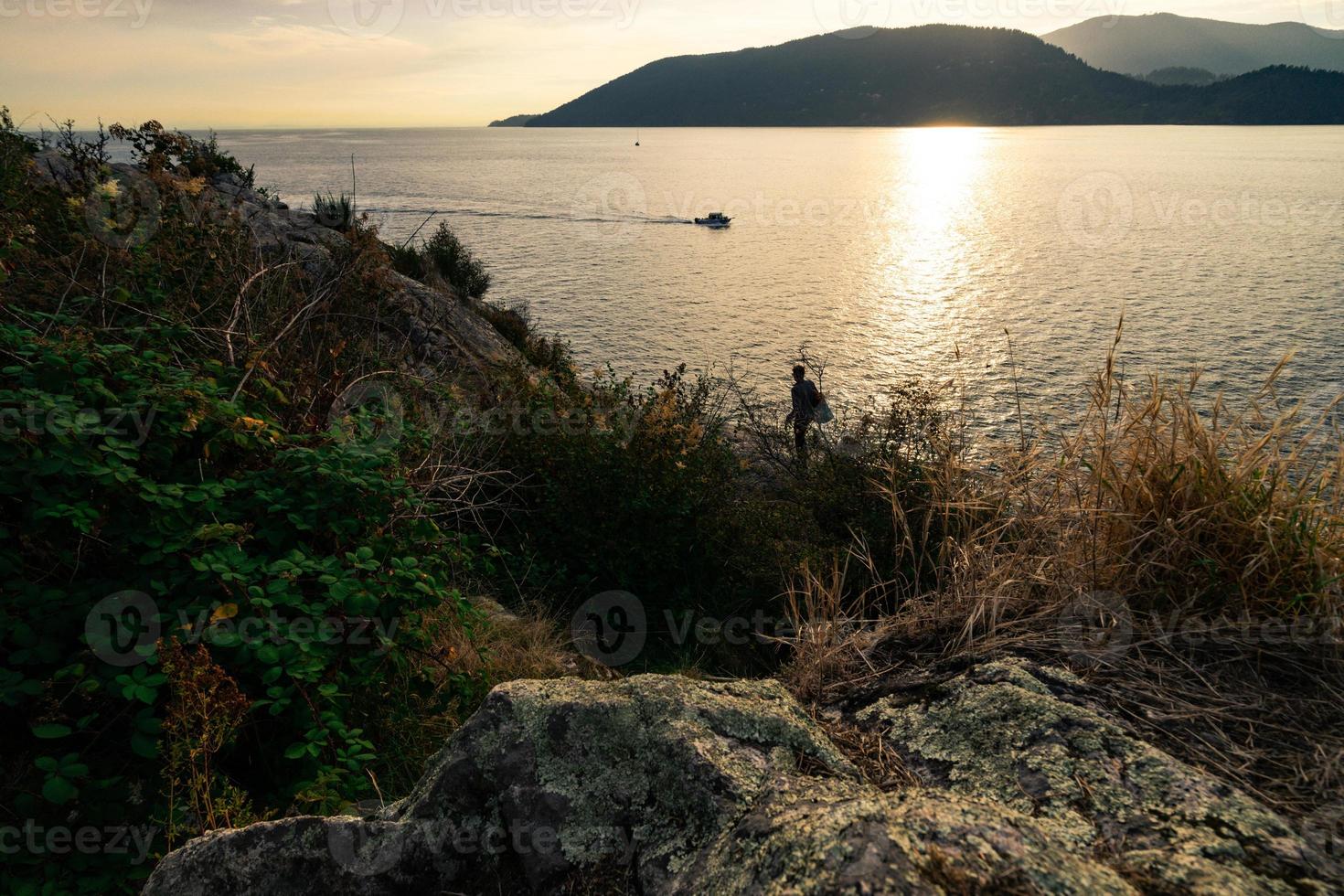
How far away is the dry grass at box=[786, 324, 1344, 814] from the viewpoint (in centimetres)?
191

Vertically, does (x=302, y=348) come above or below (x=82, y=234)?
below

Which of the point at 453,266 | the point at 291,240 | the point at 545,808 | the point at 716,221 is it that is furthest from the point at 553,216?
the point at 545,808

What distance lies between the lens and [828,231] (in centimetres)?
6469

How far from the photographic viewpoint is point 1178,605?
255 centimetres

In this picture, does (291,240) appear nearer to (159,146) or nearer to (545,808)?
(159,146)

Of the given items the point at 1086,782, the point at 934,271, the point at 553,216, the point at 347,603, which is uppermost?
the point at 553,216

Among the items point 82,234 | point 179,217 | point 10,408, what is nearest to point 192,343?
point 10,408

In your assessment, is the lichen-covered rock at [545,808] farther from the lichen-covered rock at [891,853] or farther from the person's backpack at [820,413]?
the person's backpack at [820,413]

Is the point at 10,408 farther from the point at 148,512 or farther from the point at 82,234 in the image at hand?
the point at 82,234

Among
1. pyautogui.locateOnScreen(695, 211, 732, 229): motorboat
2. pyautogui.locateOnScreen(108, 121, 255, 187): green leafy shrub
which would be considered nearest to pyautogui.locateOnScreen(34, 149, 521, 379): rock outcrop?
pyautogui.locateOnScreen(108, 121, 255, 187): green leafy shrub

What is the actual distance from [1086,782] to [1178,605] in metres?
1.30

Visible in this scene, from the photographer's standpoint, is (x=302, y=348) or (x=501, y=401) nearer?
(x=302, y=348)

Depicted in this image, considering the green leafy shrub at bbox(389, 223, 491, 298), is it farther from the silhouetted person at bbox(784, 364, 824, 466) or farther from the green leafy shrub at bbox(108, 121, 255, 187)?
the silhouetted person at bbox(784, 364, 824, 466)

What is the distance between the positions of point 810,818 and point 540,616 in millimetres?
4863
